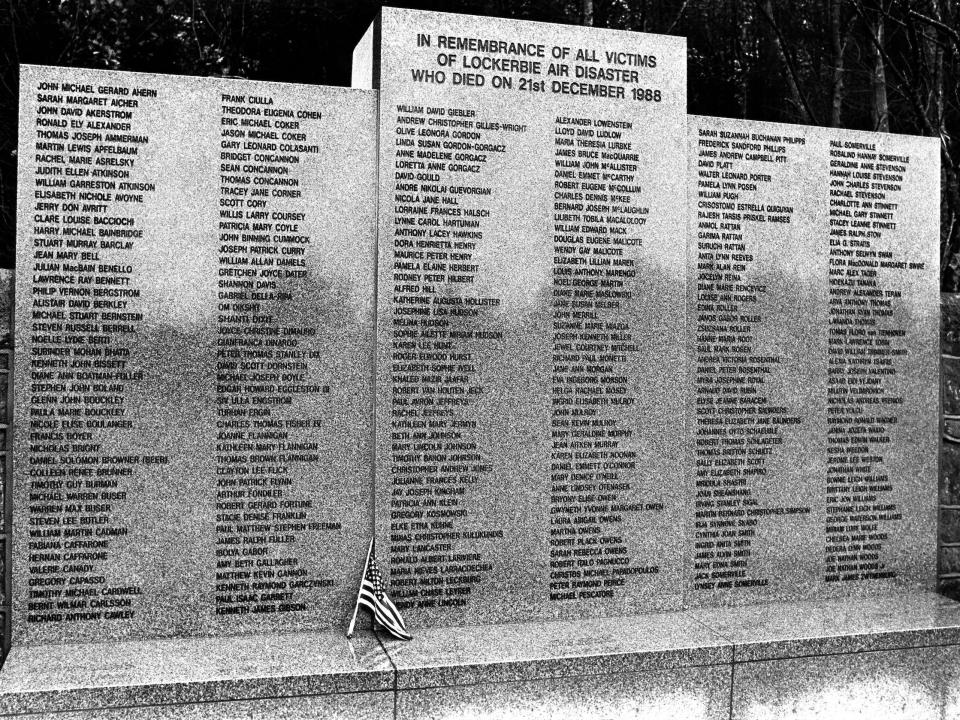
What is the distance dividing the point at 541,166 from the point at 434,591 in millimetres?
2749

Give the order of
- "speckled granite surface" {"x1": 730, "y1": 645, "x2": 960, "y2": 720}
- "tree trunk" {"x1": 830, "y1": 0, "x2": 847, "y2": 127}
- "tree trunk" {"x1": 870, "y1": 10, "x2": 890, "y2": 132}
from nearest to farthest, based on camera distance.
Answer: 1. "speckled granite surface" {"x1": 730, "y1": 645, "x2": 960, "y2": 720}
2. "tree trunk" {"x1": 870, "y1": 10, "x2": 890, "y2": 132}
3. "tree trunk" {"x1": 830, "y1": 0, "x2": 847, "y2": 127}

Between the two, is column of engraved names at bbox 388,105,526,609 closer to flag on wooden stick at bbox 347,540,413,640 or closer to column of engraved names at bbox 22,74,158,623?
flag on wooden stick at bbox 347,540,413,640

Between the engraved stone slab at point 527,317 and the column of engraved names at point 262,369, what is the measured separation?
490 millimetres

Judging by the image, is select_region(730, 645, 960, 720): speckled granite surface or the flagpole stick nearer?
the flagpole stick

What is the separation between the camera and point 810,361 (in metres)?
7.22

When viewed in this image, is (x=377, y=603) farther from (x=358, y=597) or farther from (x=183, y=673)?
(x=183, y=673)

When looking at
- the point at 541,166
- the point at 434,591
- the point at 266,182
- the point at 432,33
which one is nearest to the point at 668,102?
the point at 541,166

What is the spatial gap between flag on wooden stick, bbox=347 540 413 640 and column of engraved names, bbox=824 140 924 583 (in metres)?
3.12

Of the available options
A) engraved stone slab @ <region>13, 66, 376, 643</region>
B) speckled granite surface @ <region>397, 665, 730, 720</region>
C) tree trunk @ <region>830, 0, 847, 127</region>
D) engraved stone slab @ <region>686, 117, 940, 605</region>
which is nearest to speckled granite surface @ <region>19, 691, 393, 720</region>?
speckled granite surface @ <region>397, 665, 730, 720</region>

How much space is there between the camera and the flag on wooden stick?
19.9 ft

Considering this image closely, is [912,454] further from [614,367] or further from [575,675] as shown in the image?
[575,675]

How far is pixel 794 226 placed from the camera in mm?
7227

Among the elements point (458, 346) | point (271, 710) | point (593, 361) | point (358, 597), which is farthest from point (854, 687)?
point (271, 710)

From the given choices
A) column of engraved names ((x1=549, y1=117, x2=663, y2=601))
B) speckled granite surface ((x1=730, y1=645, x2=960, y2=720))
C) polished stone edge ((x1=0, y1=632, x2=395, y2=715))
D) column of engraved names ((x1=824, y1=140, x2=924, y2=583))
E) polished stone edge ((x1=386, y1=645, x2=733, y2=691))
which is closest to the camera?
polished stone edge ((x1=0, y1=632, x2=395, y2=715))
